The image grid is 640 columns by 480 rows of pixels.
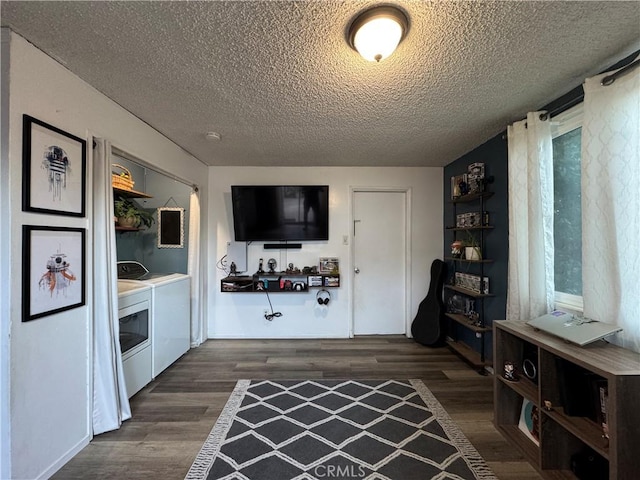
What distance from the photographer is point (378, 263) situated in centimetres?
363

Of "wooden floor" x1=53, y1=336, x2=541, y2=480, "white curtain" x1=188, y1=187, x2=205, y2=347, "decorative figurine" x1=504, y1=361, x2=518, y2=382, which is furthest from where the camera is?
"white curtain" x1=188, y1=187, x2=205, y2=347

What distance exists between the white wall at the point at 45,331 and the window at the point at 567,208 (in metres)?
3.18

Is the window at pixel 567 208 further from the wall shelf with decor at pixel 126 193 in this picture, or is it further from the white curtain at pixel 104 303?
the wall shelf with decor at pixel 126 193

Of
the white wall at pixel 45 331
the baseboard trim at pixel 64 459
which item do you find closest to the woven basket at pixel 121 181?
the white wall at pixel 45 331

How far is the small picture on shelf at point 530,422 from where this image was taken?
1656 mm

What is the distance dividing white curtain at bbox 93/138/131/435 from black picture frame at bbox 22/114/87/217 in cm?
10

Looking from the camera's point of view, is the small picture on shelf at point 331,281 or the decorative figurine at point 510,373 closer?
the decorative figurine at point 510,373

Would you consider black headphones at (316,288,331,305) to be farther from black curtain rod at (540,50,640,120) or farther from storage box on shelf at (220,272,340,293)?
black curtain rod at (540,50,640,120)

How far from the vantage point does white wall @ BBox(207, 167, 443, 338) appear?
3.52m

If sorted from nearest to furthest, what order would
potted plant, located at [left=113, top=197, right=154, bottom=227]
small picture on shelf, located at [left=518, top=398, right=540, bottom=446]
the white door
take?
1. small picture on shelf, located at [left=518, top=398, right=540, bottom=446]
2. potted plant, located at [left=113, top=197, right=154, bottom=227]
3. the white door

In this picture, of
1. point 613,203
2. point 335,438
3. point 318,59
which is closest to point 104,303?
point 335,438

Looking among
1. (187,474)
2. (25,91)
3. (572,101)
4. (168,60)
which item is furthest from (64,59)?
(572,101)

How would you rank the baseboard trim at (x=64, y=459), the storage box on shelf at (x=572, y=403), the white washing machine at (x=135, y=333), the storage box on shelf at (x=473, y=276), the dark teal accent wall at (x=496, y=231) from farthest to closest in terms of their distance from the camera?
the storage box on shelf at (x=473, y=276), the dark teal accent wall at (x=496, y=231), the white washing machine at (x=135, y=333), the baseboard trim at (x=64, y=459), the storage box on shelf at (x=572, y=403)

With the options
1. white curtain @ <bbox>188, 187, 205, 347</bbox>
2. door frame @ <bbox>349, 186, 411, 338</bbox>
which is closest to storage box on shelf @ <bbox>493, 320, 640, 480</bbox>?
door frame @ <bbox>349, 186, 411, 338</bbox>
